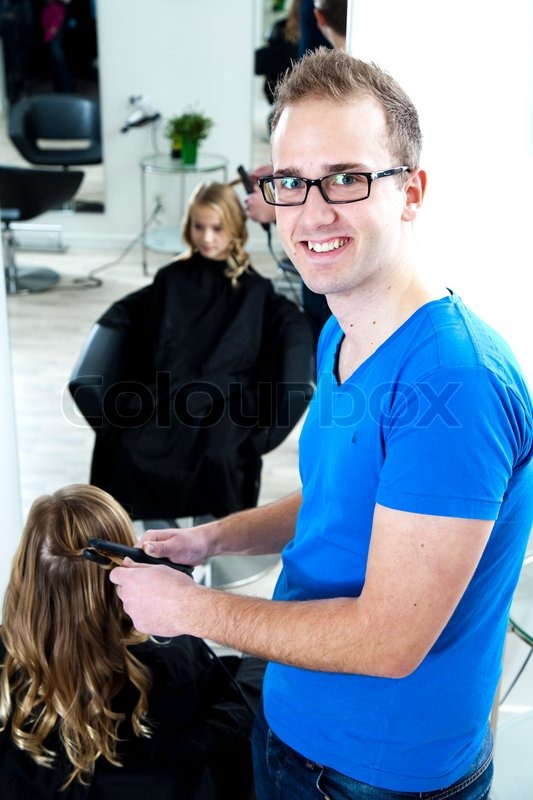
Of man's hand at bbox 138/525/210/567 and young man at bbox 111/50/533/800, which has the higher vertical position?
young man at bbox 111/50/533/800

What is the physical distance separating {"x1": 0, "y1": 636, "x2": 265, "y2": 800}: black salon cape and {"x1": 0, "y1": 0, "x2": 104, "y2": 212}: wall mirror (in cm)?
279

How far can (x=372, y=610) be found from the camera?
2.63 ft

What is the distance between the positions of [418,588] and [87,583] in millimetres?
676

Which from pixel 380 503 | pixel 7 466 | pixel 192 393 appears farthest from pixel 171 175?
pixel 380 503

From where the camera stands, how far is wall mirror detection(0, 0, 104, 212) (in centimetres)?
348

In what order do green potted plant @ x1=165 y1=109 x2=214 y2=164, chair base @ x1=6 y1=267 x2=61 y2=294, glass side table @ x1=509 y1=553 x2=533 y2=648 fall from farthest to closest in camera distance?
green potted plant @ x1=165 y1=109 x2=214 y2=164 < chair base @ x1=6 y1=267 x2=61 y2=294 < glass side table @ x1=509 y1=553 x2=533 y2=648

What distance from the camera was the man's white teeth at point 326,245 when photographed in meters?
0.87

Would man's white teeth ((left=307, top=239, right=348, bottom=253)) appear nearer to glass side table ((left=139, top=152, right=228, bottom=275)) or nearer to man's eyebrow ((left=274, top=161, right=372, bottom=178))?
man's eyebrow ((left=274, top=161, right=372, bottom=178))

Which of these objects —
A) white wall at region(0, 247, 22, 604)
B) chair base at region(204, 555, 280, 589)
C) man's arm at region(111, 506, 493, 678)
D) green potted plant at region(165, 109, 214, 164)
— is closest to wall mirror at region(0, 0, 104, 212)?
green potted plant at region(165, 109, 214, 164)

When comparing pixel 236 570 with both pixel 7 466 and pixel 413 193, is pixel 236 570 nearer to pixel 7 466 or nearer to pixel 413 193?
pixel 7 466

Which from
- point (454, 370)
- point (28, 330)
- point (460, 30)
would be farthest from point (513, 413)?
point (28, 330)

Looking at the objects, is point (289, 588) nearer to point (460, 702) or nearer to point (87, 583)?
point (460, 702)

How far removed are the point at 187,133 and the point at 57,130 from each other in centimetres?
59

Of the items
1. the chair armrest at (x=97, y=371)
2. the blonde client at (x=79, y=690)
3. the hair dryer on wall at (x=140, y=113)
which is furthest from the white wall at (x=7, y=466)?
the hair dryer on wall at (x=140, y=113)
